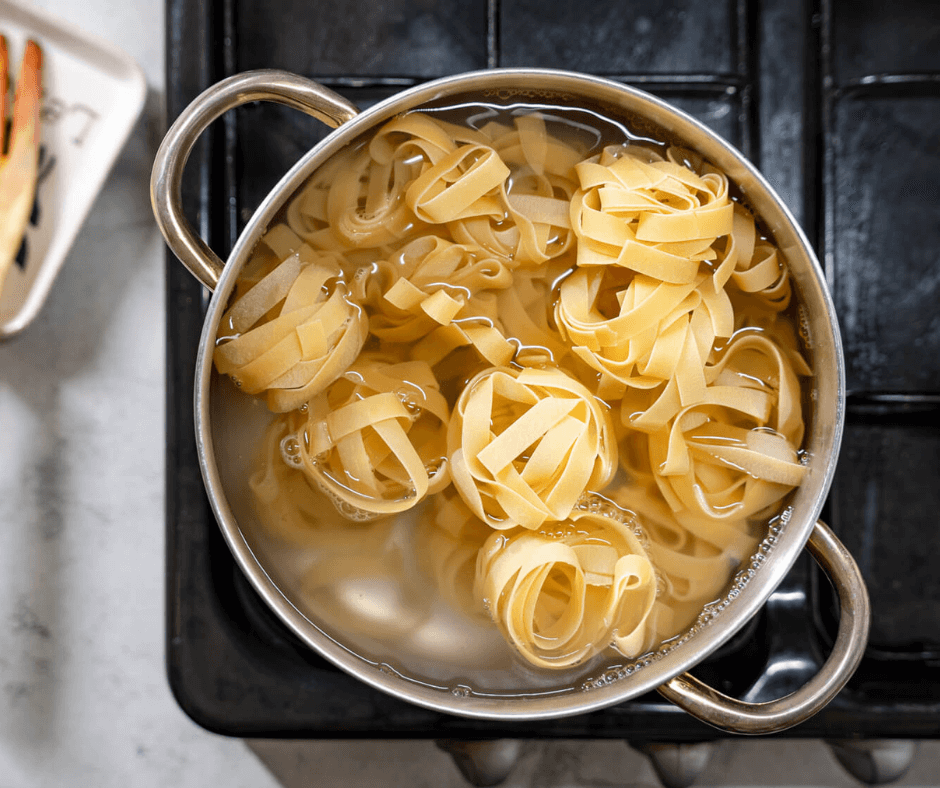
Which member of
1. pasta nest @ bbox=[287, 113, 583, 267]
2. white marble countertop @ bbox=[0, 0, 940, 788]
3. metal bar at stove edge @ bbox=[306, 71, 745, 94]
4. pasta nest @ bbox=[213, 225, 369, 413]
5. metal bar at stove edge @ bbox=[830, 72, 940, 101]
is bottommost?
white marble countertop @ bbox=[0, 0, 940, 788]

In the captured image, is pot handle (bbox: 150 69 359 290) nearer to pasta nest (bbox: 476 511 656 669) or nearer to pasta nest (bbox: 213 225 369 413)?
pasta nest (bbox: 213 225 369 413)

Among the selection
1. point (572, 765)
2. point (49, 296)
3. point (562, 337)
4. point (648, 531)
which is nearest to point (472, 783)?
point (572, 765)

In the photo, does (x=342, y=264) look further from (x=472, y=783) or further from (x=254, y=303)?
(x=472, y=783)

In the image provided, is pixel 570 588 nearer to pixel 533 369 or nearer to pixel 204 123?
pixel 533 369

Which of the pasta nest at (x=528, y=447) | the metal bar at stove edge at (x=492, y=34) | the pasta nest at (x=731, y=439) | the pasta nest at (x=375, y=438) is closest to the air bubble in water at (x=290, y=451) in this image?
the pasta nest at (x=375, y=438)

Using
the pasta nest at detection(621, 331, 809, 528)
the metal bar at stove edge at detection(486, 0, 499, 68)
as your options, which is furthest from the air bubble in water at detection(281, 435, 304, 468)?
the metal bar at stove edge at detection(486, 0, 499, 68)

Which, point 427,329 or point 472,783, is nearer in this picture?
point 427,329
